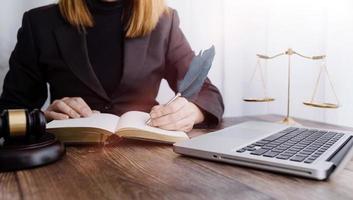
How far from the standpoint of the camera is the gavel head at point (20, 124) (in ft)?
2.11

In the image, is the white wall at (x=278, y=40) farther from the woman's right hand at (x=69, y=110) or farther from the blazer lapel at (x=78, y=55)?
the woman's right hand at (x=69, y=110)

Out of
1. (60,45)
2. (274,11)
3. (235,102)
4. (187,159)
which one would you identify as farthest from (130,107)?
(274,11)

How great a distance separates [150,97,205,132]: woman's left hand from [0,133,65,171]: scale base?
0.25 meters

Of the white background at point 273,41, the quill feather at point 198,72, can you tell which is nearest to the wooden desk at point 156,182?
the quill feather at point 198,72

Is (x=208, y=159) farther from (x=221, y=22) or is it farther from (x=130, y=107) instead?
(x=221, y=22)

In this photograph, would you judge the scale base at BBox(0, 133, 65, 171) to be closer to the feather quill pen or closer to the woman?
the feather quill pen

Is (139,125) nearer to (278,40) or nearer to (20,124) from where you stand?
(20,124)

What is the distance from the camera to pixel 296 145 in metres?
0.68

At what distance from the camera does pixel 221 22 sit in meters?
1.65

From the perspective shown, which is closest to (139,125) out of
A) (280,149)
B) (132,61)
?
(280,149)

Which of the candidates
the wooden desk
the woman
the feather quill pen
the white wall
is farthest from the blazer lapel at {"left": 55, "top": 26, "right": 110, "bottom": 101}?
the white wall

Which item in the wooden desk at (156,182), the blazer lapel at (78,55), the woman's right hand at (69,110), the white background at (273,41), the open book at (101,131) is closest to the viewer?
the wooden desk at (156,182)

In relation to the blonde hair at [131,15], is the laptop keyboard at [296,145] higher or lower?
lower

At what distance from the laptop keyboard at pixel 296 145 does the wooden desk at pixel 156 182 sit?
5cm
